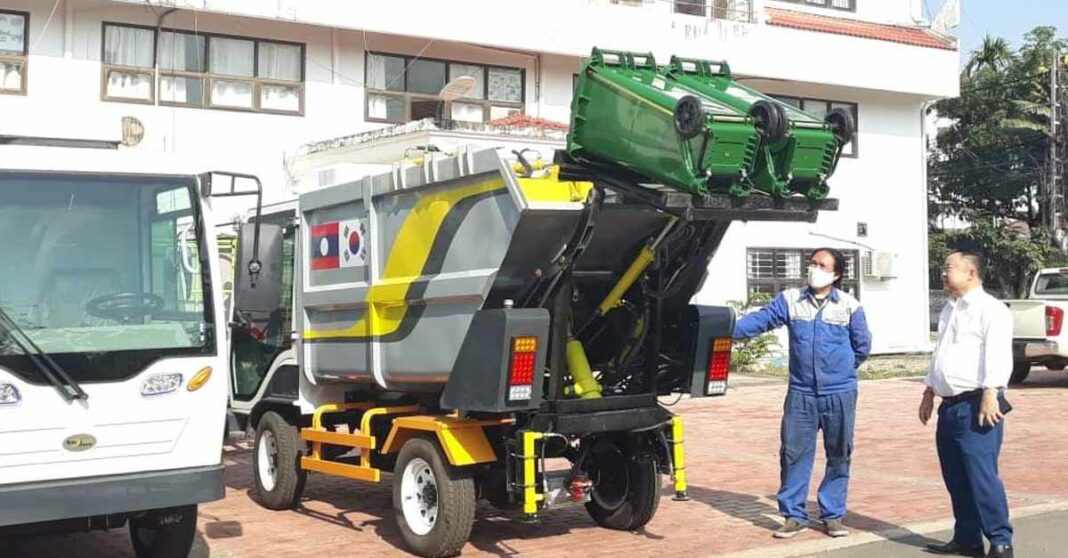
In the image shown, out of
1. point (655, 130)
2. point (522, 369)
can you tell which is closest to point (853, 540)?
point (522, 369)

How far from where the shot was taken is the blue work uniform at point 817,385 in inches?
321

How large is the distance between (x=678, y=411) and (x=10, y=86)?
10.9 m

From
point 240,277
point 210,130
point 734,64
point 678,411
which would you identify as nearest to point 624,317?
point 240,277

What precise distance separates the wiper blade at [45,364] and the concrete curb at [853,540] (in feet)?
13.3

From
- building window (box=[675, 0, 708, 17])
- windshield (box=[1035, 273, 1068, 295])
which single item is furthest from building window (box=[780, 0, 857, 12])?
windshield (box=[1035, 273, 1068, 295])

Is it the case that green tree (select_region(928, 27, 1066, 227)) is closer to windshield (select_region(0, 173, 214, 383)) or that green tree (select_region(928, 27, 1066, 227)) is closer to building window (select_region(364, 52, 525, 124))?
building window (select_region(364, 52, 525, 124))

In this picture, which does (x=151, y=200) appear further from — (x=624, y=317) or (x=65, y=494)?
Result: (x=624, y=317)

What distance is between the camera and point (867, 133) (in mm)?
26891

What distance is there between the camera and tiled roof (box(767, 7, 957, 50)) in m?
25.2

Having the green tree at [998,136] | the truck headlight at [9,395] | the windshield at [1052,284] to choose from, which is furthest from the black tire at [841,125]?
the green tree at [998,136]

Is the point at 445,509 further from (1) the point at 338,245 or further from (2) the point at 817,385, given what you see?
(2) the point at 817,385

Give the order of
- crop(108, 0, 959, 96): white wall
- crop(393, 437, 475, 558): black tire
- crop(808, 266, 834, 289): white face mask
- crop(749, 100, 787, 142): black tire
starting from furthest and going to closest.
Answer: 1. crop(108, 0, 959, 96): white wall
2. crop(808, 266, 834, 289): white face mask
3. crop(393, 437, 475, 558): black tire
4. crop(749, 100, 787, 142): black tire

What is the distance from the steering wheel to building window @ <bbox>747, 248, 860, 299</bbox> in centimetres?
1910

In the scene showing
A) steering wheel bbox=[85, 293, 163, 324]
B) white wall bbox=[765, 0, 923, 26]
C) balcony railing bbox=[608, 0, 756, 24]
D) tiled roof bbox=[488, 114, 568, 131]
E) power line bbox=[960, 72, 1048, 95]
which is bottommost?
steering wheel bbox=[85, 293, 163, 324]
